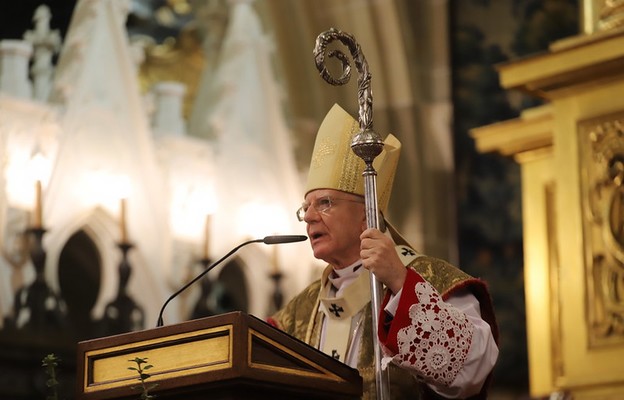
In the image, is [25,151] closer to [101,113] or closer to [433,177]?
[101,113]

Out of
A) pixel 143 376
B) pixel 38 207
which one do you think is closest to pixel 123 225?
pixel 38 207

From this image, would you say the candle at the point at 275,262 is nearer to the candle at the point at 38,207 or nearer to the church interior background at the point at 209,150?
the church interior background at the point at 209,150

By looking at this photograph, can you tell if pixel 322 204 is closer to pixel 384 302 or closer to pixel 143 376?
pixel 384 302

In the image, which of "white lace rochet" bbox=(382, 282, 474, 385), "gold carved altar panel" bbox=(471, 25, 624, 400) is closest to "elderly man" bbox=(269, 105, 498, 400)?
"white lace rochet" bbox=(382, 282, 474, 385)

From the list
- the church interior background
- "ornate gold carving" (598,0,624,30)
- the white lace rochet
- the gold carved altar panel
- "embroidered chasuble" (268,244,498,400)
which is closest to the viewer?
the white lace rochet

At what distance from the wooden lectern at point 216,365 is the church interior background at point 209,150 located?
3.08m

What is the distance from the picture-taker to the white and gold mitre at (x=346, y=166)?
3.90 meters

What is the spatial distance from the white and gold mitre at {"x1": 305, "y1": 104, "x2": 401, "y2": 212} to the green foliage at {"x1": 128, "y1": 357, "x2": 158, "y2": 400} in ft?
3.48

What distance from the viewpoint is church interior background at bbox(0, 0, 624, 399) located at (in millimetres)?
7516

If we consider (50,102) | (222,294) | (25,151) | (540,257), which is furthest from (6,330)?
(540,257)

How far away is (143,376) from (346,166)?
130 centimetres

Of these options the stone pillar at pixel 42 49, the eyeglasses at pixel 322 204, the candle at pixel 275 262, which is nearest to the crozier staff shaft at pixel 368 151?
the eyeglasses at pixel 322 204

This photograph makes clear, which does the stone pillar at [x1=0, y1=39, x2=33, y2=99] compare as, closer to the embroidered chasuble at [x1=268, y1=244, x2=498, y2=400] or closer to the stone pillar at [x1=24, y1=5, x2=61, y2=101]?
the stone pillar at [x1=24, y1=5, x2=61, y2=101]

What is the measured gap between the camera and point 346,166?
13.0ft
